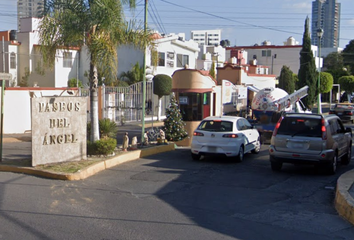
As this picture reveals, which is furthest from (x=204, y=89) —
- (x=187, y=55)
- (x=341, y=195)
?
(x=187, y=55)

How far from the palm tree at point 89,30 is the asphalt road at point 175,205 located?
11.0 ft

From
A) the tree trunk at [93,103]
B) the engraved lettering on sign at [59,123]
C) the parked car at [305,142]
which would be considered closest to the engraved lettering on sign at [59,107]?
the engraved lettering on sign at [59,123]

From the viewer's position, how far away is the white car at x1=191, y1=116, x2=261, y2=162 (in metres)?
14.3

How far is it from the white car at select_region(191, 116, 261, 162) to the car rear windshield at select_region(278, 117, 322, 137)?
194cm

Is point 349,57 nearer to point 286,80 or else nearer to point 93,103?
point 286,80

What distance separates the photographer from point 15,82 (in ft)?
127

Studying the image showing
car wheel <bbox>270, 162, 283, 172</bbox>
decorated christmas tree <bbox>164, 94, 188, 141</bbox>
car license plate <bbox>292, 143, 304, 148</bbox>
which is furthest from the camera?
decorated christmas tree <bbox>164, 94, 188, 141</bbox>

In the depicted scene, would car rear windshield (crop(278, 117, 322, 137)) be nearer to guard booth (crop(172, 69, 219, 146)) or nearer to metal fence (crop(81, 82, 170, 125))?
guard booth (crop(172, 69, 219, 146))

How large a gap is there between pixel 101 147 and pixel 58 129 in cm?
165

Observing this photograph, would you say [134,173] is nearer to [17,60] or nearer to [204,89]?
[204,89]

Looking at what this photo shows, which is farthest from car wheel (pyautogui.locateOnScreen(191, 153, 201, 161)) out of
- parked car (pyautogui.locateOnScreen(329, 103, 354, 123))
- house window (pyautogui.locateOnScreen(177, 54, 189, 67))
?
house window (pyautogui.locateOnScreen(177, 54, 189, 67))

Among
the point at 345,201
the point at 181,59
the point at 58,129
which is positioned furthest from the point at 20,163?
the point at 181,59

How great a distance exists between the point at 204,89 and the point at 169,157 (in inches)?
249

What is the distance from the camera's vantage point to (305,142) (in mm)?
12367
